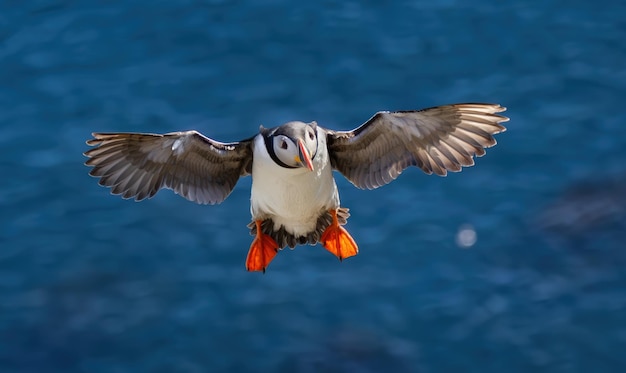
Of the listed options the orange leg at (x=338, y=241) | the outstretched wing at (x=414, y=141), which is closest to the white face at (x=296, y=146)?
the outstretched wing at (x=414, y=141)

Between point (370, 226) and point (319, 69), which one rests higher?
point (319, 69)

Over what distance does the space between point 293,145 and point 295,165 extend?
277 millimetres

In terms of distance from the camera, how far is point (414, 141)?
15305mm

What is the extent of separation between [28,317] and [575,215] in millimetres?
6813

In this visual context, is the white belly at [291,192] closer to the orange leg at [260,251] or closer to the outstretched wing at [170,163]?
the orange leg at [260,251]

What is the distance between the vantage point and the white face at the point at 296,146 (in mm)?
14148

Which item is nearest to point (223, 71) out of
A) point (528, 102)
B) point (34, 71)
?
point (34, 71)

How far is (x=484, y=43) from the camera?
2109cm

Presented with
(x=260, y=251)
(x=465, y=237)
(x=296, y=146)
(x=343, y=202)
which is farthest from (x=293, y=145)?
(x=465, y=237)

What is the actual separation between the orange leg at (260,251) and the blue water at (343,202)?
2.87 m

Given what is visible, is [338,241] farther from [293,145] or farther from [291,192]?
[293,145]

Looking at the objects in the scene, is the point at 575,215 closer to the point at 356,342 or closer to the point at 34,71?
the point at 356,342

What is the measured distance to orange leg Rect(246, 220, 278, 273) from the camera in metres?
15.2

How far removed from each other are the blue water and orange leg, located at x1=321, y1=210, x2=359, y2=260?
291cm
